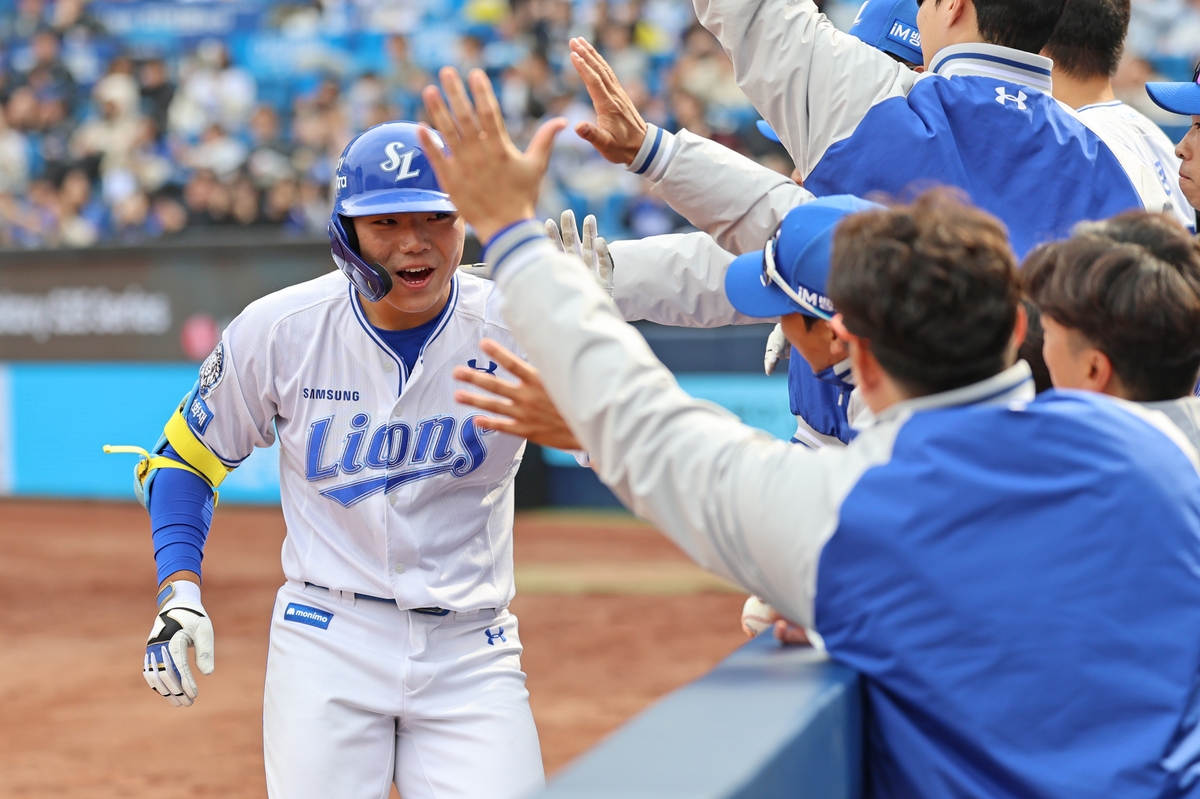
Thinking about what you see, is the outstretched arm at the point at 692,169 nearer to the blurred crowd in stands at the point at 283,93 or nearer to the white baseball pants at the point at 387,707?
the white baseball pants at the point at 387,707

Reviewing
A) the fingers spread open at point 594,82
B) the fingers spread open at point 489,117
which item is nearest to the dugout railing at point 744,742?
the fingers spread open at point 489,117

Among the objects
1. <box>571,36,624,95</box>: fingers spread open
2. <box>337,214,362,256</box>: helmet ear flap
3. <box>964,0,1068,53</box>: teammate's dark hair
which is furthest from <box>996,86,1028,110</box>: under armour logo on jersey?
<box>337,214,362,256</box>: helmet ear flap

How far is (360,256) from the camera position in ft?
10.9

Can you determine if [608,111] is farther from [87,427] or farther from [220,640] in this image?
[87,427]

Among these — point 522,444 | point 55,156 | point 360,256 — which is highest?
point 360,256

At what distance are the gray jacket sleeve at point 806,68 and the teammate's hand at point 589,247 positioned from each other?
52 cm

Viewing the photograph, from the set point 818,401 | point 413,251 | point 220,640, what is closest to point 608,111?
point 413,251

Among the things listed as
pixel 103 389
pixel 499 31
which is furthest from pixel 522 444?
pixel 499 31

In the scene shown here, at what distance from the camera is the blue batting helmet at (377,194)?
3.22 meters

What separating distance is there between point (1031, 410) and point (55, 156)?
16.1 metres

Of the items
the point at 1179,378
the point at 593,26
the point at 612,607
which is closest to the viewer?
the point at 1179,378

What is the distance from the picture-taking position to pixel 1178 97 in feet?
13.1

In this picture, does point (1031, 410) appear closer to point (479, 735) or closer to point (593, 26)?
point (479, 735)

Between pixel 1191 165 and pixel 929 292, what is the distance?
8.51 ft
